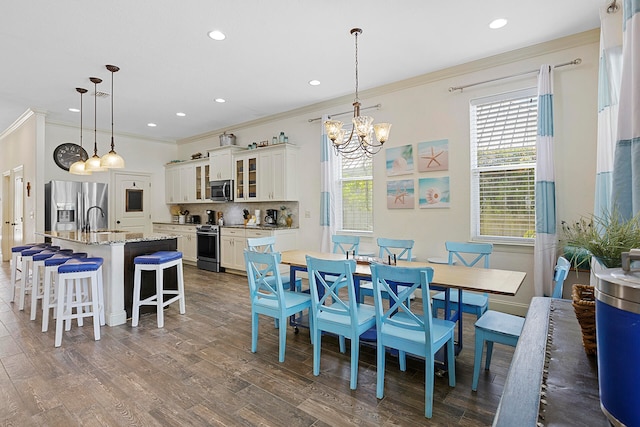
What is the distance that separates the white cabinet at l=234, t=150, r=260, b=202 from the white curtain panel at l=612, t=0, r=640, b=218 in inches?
214

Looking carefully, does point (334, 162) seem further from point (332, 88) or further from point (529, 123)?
point (529, 123)

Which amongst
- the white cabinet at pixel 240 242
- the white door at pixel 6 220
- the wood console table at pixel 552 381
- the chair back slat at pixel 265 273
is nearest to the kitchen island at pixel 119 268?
the chair back slat at pixel 265 273

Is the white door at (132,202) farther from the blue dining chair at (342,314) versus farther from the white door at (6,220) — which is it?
the blue dining chair at (342,314)

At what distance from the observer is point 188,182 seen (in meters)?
7.70

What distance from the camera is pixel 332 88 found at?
15.8 ft

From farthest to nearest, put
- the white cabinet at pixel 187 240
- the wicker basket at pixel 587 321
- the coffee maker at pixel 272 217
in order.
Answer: the white cabinet at pixel 187 240 < the coffee maker at pixel 272 217 < the wicker basket at pixel 587 321

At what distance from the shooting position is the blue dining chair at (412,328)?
1.97 meters

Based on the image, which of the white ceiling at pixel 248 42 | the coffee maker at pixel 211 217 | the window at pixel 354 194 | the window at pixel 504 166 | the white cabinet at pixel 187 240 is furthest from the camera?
the coffee maker at pixel 211 217

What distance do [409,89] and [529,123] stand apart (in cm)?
155

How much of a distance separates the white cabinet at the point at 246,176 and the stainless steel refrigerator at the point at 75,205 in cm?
261

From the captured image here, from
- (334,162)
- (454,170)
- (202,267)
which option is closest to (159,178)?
(202,267)

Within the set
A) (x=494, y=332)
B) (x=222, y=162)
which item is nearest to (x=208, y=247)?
(x=222, y=162)

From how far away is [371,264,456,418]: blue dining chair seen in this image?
6.45 feet

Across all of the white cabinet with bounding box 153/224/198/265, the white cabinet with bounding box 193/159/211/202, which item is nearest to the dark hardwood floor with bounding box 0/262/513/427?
the white cabinet with bounding box 153/224/198/265
